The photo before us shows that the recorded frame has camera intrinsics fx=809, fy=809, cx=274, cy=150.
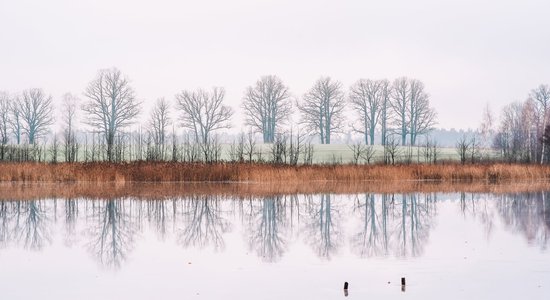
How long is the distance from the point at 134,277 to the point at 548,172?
114 feet

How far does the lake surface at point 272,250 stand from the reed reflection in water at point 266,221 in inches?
Answer: 1.4

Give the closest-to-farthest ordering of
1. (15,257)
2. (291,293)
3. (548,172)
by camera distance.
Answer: (291,293) → (15,257) → (548,172)

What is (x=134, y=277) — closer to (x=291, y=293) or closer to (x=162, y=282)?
(x=162, y=282)

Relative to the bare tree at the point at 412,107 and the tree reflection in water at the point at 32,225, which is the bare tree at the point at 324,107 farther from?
the tree reflection in water at the point at 32,225

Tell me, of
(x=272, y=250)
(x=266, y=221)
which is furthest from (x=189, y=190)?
(x=272, y=250)

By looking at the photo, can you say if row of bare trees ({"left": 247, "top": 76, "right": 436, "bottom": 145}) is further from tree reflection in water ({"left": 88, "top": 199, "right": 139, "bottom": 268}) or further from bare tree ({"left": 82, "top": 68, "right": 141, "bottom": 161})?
tree reflection in water ({"left": 88, "top": 199, "right": 139, "bottom": 268})

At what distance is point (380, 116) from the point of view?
77000 millimetres

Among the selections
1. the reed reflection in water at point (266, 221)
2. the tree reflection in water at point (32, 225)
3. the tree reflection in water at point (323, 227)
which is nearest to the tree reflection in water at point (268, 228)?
the reed reflection in water at point (266, 221)

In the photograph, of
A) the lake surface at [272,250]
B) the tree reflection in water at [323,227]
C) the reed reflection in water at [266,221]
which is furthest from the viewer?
the reed reflection in water at [266,221]

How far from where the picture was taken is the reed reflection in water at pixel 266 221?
14727 mm

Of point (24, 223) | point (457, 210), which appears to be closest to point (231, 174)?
point (457, 210)

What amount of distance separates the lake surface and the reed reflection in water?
0.12ft

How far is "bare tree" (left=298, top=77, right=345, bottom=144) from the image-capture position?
2879 inches

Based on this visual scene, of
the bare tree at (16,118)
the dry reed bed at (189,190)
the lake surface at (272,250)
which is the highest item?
the bare tree at (16,118)
